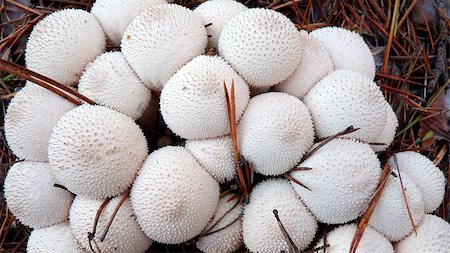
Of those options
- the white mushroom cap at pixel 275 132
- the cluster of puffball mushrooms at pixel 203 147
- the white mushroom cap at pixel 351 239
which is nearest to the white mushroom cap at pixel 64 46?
the cluster of puffball mushrooms at pixel 203 147

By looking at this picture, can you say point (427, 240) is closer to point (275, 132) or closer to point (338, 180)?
point (338, 180)

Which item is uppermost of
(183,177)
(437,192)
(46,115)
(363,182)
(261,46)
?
(261,46)

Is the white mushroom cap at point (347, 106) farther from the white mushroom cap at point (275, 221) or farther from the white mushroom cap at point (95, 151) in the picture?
the white mushroom cap at point (95, 151)

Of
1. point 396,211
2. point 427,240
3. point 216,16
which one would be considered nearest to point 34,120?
point 216,16

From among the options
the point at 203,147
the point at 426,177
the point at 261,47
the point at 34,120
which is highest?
the point at 261,47

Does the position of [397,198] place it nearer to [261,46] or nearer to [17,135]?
[261,46]

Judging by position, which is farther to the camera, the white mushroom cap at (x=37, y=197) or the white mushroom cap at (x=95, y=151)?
the white mushroom cap at (x=37, y=197)

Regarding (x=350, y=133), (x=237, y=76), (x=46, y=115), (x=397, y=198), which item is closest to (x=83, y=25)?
(x=46, y=115)
